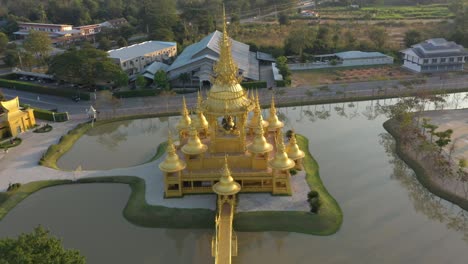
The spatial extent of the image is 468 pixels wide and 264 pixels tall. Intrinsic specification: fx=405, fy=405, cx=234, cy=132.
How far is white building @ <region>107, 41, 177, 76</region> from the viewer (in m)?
58.3

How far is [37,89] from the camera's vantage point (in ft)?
179

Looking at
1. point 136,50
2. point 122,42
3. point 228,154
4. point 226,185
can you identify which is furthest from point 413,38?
point 226,185

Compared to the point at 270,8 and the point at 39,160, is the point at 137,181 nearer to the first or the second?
the point at 39,160

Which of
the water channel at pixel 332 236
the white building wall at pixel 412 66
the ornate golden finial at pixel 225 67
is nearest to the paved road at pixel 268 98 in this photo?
the white building wall at pixel 412 66

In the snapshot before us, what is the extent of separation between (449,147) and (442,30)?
46.5m

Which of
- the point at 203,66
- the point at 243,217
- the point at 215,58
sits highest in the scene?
the point at 215,58

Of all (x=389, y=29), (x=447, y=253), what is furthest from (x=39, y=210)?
(x=389, y=29)

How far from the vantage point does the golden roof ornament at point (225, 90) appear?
28016 millimetres

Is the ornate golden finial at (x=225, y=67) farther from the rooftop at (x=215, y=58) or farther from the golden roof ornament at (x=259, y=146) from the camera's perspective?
the rooftop at (x=215, y=58)

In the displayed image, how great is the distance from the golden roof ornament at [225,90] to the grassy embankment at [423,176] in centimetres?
1402

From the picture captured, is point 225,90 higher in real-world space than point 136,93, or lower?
higher

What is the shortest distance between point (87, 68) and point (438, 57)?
4674 cm

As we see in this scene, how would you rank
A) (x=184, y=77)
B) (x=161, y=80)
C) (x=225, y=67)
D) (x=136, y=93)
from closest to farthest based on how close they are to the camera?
(x=225, y=67), (x=136, y=93), (x=161, y=80), (x=184, y=77)

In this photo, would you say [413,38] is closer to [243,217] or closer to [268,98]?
[268,98]
